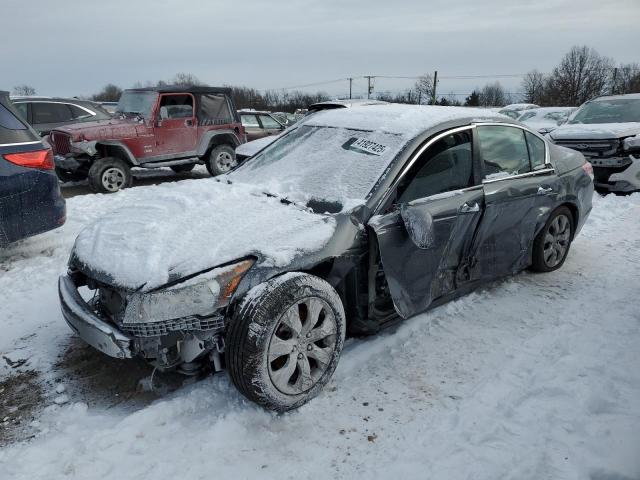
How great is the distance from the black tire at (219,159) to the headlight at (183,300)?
7803 millimetres

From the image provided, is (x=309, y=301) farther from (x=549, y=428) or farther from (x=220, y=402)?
(x=549, y=428)

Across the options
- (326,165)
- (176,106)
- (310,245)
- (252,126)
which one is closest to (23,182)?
(326,165)

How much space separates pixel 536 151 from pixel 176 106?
730 cm

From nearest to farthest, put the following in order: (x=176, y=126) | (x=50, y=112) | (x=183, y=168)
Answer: (x=176, y=126) → (x=50, y=112) → (x=183, y=168)

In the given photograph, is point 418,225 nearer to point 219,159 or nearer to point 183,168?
point 219,159

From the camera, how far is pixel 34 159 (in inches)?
190

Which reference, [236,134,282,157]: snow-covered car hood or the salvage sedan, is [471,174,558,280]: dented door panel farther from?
[236,134,282,157]: snow-covered car hood

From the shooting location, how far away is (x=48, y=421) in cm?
274

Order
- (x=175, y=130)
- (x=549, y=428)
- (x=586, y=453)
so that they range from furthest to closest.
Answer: (x=175, y=130), (x=549, y=428), (x=586, y=453)

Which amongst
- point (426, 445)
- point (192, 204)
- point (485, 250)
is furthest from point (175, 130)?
point (426, 445)

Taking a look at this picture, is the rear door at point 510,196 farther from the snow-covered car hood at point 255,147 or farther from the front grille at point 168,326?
the front grille at point 168,326

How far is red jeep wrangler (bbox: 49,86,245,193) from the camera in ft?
28.5

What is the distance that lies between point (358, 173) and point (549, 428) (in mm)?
1917

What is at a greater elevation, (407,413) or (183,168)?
(183,168)
